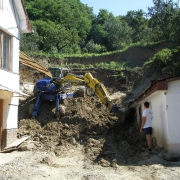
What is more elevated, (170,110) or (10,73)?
(10,73)

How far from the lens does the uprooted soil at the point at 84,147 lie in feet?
26.0

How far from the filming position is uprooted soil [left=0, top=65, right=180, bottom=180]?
26.0ft

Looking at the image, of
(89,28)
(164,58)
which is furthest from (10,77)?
(89,28)

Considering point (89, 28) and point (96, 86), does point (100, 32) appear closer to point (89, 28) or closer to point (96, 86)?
point (89, 28)

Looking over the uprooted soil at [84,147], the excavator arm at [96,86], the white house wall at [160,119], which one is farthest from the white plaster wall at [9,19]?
the white house wall at [160,119]

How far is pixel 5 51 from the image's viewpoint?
1183 centimetres

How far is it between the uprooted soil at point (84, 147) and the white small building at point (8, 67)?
112 cm

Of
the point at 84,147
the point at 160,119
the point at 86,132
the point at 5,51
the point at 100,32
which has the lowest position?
the point at 84,147

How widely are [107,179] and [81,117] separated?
27.6 ft

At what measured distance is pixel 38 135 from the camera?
43.9 feet

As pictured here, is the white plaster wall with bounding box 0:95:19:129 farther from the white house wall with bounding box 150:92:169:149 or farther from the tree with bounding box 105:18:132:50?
the tree with bounding box 105:18:132:50

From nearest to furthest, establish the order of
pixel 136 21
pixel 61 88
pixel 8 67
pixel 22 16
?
1. pixel 8 67
2. pixel 22 16
3. pixel 61 88
4. pixel 136 21

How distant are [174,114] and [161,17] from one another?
28.0m

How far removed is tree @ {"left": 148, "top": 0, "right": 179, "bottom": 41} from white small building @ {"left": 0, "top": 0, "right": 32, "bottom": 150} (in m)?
25.0
